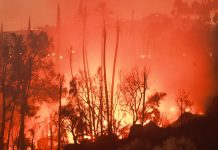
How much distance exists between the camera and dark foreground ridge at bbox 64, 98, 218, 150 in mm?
31609

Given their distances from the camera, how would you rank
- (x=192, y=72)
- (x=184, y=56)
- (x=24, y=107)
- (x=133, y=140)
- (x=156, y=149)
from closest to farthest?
(x=156, y=149), (x=133, y=140), (x=24, y=107), (x=192, y=72), (x=184, y=56)

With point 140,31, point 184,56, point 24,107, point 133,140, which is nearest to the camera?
point 133,140

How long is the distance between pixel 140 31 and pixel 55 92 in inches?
2379

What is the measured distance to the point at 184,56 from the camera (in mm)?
83625

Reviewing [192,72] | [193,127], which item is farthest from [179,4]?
[193,127]

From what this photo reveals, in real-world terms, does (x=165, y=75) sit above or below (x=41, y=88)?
above

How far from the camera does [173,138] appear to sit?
32719 mm

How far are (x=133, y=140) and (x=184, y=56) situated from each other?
5019 cm

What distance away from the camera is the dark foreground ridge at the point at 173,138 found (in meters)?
31.6

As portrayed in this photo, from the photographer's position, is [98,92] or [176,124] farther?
[98,92]

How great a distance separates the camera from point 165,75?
87.4 m

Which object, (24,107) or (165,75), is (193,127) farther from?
(165,75)

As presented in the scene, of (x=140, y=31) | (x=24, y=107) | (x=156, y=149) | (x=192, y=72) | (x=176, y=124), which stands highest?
(x=140, y=31)

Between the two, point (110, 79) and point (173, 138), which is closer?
point (173, 138)
